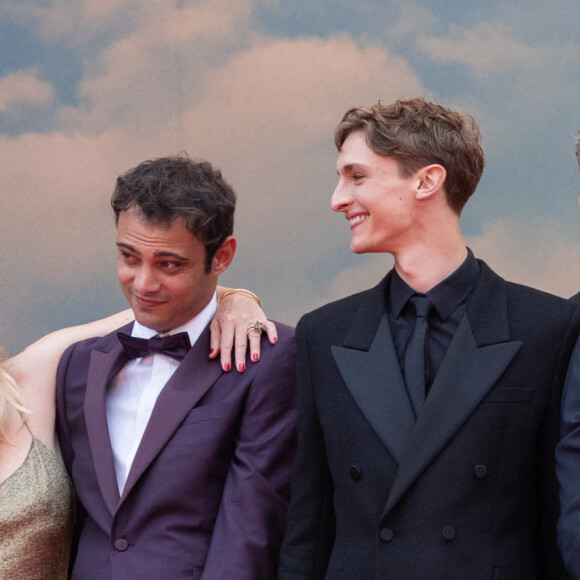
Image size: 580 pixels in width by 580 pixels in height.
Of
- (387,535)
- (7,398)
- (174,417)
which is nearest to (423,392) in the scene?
(387,535)

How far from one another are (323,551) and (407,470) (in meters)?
0.37

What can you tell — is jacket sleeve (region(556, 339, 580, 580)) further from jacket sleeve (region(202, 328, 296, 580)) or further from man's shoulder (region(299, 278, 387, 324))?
jacket sleeve (region(202, 328, 296, 580))

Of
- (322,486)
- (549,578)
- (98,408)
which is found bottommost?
(549,578)

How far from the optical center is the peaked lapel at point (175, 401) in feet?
7.63

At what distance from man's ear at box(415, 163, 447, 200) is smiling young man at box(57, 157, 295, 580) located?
60cm

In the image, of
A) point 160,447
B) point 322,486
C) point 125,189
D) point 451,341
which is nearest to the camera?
point 451,341

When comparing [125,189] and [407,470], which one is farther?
[125,189]

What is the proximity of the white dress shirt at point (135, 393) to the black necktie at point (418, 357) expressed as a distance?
0.73 m

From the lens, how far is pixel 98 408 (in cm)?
245

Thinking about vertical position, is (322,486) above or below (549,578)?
above

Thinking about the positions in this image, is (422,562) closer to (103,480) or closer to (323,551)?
(323,551)

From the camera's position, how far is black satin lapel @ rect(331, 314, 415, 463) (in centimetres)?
199

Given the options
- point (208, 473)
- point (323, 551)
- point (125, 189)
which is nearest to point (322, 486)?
point (323, 551)

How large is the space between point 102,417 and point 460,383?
999 mm
